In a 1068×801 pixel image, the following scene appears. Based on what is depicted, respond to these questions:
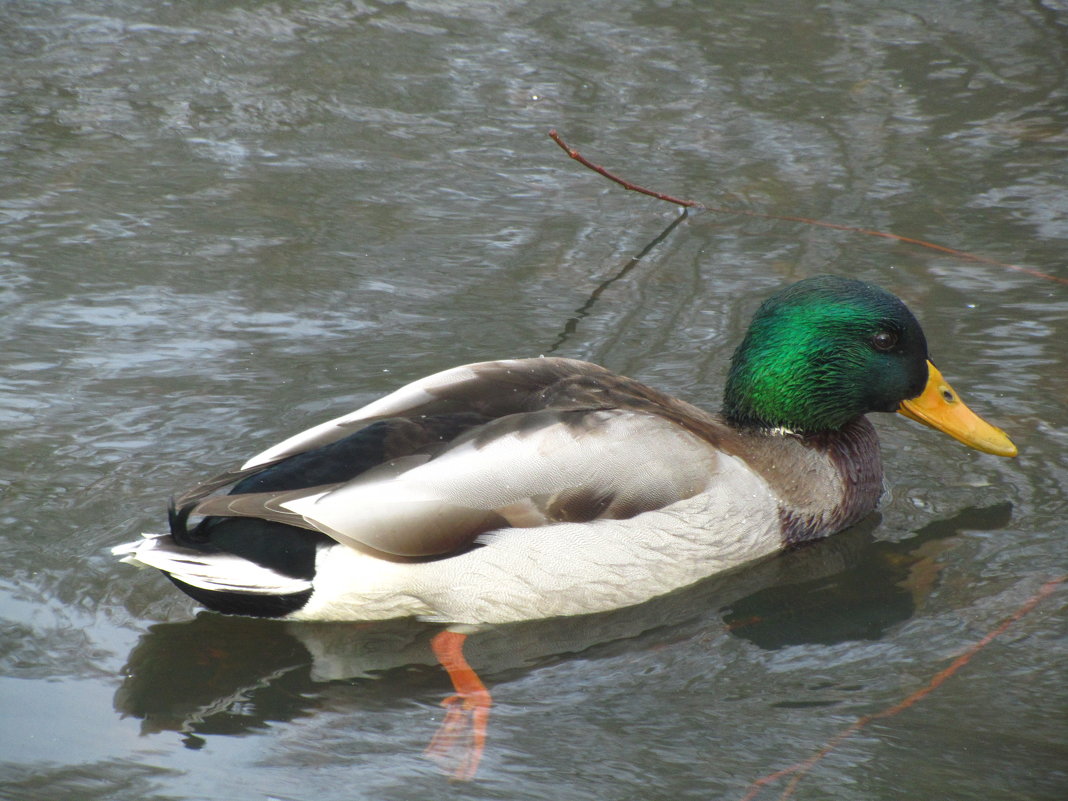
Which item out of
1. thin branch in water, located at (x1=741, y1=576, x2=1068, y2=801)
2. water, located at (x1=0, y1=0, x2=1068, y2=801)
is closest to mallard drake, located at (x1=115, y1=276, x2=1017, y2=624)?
water, located at (x1=0, y1=0, x2=1068, y2=801)

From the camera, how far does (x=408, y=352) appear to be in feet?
18.3

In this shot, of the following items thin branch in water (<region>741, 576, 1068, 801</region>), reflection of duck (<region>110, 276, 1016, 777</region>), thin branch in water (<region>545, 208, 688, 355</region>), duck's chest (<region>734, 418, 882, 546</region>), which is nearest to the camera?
thin branch in water (<region>741, 576, 1068, 801</region>)

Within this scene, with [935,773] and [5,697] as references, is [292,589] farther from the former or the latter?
[935,773]

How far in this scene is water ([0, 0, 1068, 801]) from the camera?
3594 mm

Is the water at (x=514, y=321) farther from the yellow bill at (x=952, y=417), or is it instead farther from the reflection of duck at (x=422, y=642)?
the yellow bill at (x=952, y=417)

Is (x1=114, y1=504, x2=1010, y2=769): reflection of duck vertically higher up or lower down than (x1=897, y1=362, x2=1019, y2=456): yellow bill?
lower down

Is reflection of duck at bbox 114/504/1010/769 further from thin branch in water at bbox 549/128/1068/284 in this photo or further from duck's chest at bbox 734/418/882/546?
thin branch in water at bbox 549/128/1068/284

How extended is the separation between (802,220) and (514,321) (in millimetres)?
1789

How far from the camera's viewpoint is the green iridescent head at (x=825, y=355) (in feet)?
15.3

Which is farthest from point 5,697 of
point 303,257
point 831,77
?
point 831,77

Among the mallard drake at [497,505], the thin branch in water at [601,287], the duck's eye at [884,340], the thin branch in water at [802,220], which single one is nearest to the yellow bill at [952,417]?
the duck's eye at [884,340]

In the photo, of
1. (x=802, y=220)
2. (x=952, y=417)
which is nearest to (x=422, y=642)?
(x=952, y=417)

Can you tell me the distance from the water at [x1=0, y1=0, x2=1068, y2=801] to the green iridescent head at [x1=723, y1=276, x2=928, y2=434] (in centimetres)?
46

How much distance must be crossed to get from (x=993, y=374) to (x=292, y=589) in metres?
2.91
